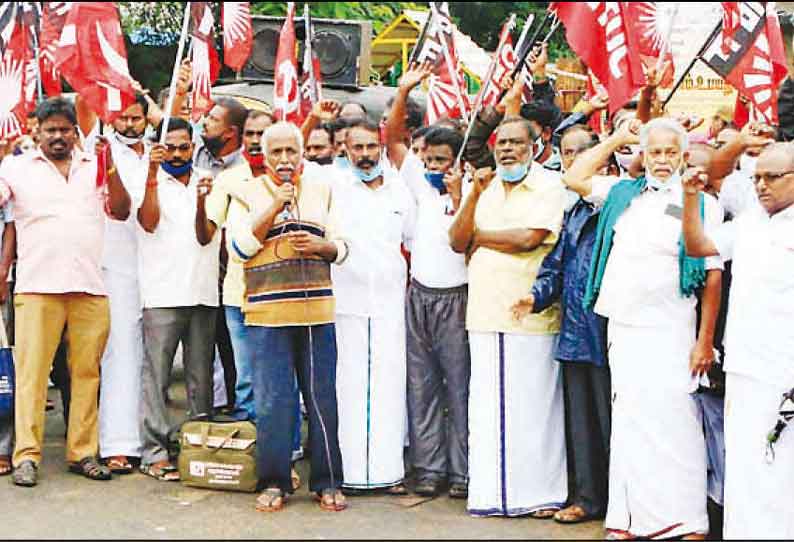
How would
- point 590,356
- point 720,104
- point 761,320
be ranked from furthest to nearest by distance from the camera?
point 720,104, point 590,356, point 761,320

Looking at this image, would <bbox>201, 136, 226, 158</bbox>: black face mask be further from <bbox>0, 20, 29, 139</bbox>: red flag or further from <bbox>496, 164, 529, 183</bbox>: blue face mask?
<bbox>496, 164, 529, 183</bbox>: blue face mask

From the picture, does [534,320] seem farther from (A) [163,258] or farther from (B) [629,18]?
(A) [163,258]

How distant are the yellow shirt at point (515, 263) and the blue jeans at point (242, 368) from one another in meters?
1.27

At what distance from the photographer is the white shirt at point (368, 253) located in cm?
676

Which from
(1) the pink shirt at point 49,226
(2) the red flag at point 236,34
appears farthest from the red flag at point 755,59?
(1) the pink shirt at point 49,226

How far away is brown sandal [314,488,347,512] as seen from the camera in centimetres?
644

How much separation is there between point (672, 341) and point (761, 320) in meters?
0.49

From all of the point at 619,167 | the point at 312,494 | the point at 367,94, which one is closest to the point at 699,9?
the point at 367,94

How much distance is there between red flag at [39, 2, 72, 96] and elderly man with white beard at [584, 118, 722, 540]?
3.30 m

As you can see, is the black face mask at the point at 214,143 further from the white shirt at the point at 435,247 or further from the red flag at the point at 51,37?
the white shirt at the point at 435,247

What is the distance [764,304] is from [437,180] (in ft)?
6.64

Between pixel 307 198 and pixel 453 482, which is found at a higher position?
pixel 307 198

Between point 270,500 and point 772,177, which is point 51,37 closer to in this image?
point 270,500

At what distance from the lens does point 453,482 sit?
6.83m
